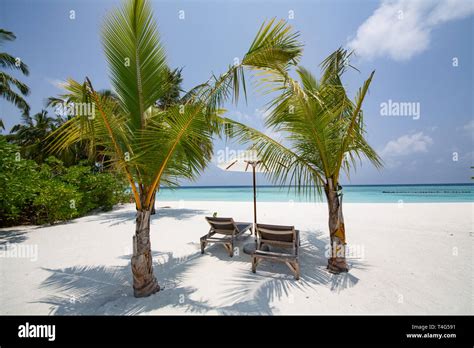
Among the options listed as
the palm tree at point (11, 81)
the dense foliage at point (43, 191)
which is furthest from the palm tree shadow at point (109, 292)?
the palm tree at point (11, 81)

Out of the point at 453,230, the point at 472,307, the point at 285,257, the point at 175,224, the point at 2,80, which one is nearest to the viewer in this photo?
the point at 472,307

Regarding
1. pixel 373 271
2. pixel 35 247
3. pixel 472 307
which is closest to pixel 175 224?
pixel 35 247

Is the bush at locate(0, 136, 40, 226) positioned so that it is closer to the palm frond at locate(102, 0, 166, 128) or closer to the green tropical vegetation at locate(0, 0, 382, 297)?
the green tropical vegetation at locate(0, 0, 382, 297)

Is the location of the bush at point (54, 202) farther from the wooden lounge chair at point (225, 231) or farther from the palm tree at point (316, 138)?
the palm tree at point (316, 138)

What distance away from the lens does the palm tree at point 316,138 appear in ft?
11.0

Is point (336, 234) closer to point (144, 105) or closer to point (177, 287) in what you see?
point (177, 287)

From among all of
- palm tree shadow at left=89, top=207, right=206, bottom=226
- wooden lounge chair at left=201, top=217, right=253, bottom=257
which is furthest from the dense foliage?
wooden lounge chair at left=201, top=217, right=253, bottom=257

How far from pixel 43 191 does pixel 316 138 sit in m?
9.88

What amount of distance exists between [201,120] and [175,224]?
639 cm

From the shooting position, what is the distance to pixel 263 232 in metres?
4.21

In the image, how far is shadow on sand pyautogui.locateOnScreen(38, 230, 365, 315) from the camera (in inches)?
108

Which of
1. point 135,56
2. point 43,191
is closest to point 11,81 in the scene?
point 43,191
